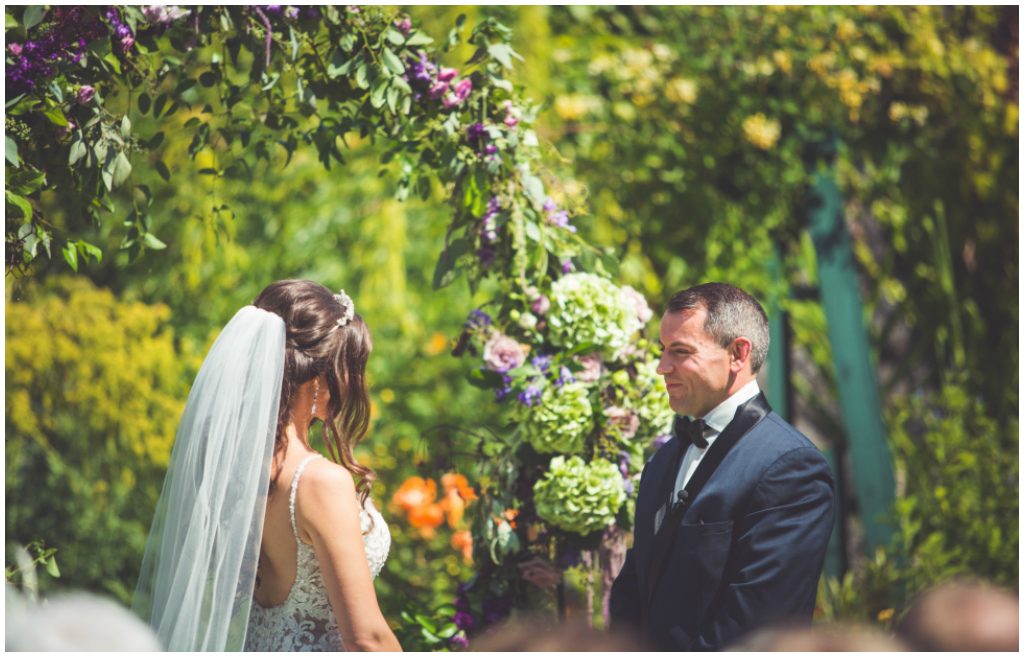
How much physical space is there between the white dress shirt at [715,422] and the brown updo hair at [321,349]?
2.73 ft

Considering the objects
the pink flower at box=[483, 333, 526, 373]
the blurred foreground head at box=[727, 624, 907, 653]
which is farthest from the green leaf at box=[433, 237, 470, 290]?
the blurred foreground head at box=[727, 624, 907, 653]

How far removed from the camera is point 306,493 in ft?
7.72

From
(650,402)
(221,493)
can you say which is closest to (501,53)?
(650,402)

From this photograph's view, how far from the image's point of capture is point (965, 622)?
1.19 meters

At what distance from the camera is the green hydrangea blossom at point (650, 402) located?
3.02 m

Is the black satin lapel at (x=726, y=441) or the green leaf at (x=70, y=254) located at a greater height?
the green leaf at (x=70, y=254)

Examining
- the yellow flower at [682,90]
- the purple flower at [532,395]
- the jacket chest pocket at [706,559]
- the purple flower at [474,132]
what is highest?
the yellow flower at [682,90]

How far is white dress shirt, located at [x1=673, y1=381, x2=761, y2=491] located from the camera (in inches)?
100

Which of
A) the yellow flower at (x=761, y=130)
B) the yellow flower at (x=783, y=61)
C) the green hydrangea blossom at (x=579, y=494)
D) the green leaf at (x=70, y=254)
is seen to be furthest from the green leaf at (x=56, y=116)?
the yellow flower at (x=783, y=61)

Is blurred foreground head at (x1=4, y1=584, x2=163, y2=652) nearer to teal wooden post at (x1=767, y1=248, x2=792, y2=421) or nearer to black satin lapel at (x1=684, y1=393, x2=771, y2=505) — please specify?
black satin lapel at (x1=684, y1=393, x2=771, y2=505)

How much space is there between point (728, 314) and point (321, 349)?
1.06m

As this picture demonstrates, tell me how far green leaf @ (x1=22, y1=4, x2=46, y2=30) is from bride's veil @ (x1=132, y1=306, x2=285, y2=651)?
35.3 inches

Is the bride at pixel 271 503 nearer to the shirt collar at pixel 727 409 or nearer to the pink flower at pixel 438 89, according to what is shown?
the pink flower at pixel 438 89

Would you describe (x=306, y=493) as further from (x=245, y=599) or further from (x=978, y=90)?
(x=978, y=90)
